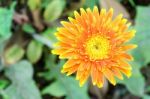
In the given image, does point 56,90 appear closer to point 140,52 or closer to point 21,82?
point 21,82

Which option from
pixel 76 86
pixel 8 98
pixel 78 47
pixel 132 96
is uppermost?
pixel 78 47

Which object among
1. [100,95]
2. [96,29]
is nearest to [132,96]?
[100,95]

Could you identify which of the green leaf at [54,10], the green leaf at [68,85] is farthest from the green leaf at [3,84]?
the green leaf at [54,10]

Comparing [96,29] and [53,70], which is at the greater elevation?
[96,29]

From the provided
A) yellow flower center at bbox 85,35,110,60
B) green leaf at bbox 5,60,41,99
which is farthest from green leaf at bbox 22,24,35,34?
yellow flower center at bbox 85,35,110,60

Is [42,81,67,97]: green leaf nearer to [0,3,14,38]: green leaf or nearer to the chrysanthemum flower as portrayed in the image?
[0,3,14,38]: green leaf

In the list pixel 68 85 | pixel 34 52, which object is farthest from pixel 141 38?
pixel 34 52

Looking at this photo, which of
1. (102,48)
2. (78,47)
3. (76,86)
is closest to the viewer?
(78,47)

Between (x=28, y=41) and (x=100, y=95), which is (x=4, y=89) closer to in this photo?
(x=28, y=41)
